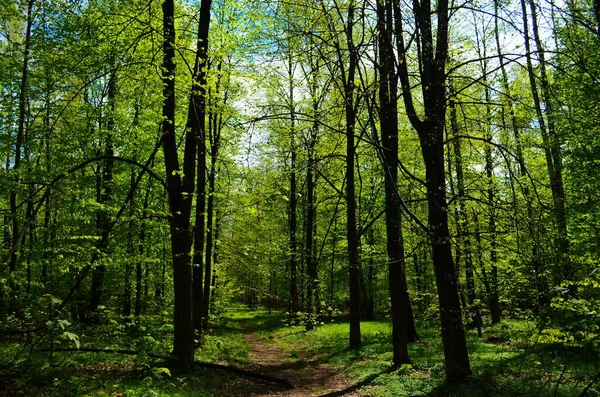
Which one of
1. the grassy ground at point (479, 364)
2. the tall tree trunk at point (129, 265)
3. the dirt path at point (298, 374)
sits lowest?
the dirt path at point (298, 374)

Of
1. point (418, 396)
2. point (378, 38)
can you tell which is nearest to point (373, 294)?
Answer: point (418, 396)

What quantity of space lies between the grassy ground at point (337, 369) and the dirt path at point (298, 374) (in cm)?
29

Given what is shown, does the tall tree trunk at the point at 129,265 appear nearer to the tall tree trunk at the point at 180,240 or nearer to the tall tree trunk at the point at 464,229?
the tall tree trunk at the point at 180,240

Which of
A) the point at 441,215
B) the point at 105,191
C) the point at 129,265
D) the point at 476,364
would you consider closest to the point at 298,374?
the point at 476,364

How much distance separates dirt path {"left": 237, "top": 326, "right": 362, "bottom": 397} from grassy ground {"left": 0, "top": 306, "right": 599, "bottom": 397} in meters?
0.29

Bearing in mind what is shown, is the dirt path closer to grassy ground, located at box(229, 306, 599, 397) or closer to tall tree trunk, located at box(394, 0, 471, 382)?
grassy ground, located at box(229, 306, 599, 397)

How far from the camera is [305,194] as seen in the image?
14109 mm

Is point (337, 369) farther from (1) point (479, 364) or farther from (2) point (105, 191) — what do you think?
Result: (2) point (105, 191)

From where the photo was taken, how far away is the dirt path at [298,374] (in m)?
9.11

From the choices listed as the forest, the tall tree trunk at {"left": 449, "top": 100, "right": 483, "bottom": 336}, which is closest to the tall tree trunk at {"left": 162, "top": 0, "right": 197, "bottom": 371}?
the forest

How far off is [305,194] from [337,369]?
593cm

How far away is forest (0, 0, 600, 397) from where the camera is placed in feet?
15.9

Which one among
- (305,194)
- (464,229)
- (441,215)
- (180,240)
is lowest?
(180,240)

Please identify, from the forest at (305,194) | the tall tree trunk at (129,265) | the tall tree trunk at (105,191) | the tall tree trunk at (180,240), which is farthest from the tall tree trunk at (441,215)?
the tall tree trunk at (105,191)
